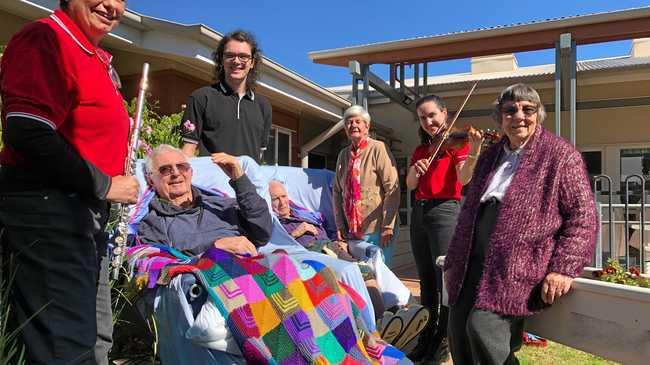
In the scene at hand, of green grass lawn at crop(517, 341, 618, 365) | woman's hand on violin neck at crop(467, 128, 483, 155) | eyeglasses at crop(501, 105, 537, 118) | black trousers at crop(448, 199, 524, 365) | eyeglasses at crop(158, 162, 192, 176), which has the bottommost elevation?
green grass lawn at crop(517, 341, 618, 365)

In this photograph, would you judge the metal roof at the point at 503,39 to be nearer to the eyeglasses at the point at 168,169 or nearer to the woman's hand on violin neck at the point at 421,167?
the woman's hand on violin neck at the point at 421,167

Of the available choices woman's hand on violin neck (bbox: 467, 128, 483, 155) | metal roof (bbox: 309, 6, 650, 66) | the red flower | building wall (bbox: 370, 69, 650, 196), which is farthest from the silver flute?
building wall (bbox: 370, 69, 650, 196)

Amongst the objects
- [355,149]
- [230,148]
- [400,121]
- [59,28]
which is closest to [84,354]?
[59,28]

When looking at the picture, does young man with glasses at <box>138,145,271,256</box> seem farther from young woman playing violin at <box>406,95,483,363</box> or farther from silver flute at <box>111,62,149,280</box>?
young woman playing violin at <box>406,95,483,363</box>

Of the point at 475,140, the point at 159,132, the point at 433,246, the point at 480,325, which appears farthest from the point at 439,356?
the point at 159,132

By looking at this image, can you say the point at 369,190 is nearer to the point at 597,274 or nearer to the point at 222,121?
the point at 222,121

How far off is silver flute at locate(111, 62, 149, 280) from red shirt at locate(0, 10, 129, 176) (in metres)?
0.17

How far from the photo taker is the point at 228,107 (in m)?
3.01

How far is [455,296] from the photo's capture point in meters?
2.06

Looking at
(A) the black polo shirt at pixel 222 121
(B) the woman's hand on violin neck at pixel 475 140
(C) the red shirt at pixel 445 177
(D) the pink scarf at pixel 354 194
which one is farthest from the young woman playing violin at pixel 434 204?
(A) the black polo shirt at pixel 222 121

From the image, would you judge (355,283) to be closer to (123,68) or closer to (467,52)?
(123,68)

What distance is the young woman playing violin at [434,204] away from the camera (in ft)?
9.24

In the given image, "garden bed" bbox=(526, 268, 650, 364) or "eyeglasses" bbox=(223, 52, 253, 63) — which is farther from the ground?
"eyeglasses" bbox=(223, 52, 253, 63)

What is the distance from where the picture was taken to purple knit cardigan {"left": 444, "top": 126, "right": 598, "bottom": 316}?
1.76 meters
